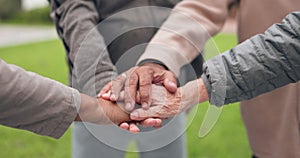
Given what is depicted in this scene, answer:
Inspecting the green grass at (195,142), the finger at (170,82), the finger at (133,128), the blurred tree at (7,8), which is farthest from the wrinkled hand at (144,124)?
the blurred tree at (7,8)

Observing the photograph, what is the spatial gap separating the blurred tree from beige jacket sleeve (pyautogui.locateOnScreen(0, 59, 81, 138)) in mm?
19627

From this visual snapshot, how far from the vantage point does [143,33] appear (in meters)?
1.91

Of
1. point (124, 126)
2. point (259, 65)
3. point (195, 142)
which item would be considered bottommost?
point (195, 142)

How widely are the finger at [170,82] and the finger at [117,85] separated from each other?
0.46ft

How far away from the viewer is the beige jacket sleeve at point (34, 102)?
143 centimetres

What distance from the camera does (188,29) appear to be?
1913 mm

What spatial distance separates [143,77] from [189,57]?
0.22m

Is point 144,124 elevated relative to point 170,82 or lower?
lower

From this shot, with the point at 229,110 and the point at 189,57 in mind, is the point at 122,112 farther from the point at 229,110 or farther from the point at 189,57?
the point at 229,110

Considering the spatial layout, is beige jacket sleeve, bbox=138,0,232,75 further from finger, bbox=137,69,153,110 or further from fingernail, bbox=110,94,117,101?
fingernail, bbox=110,94,117,101

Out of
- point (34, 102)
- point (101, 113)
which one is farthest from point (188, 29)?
point (34, 102)

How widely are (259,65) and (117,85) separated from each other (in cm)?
47

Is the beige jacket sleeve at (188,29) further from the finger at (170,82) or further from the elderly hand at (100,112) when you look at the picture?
the elderly hand at (100,112)

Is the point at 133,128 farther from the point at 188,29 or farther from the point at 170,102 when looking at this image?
the point at 188,29
